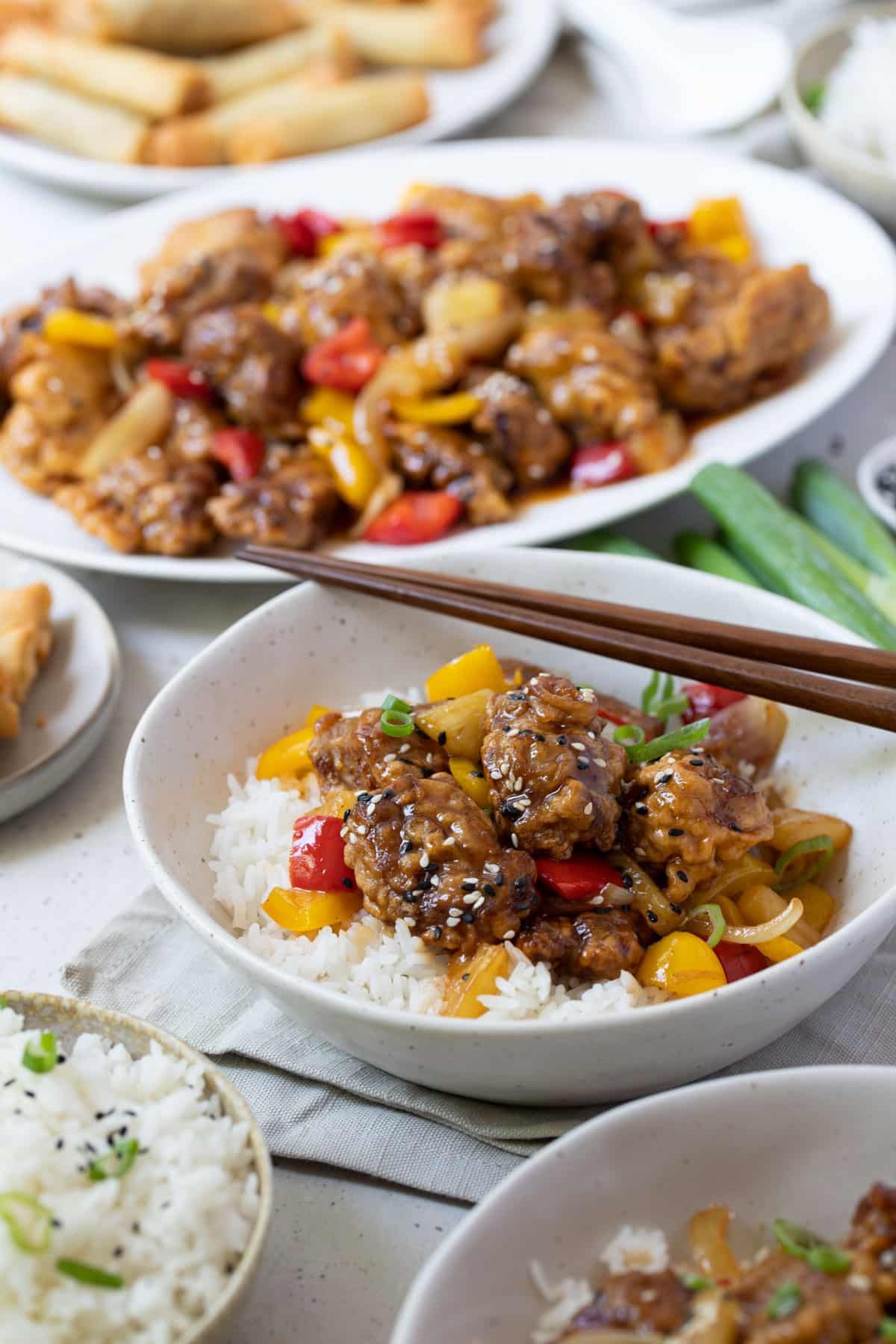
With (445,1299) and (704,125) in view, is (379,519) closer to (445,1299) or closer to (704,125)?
(445,1299)

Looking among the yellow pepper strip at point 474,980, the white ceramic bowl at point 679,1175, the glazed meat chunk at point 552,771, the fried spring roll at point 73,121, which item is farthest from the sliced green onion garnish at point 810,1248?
the fried spring roll at point 73,121

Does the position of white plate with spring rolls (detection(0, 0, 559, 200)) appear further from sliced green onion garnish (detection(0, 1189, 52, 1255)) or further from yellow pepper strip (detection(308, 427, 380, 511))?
sliced green onion garnish (detection(0, 1189, 52, 1255))

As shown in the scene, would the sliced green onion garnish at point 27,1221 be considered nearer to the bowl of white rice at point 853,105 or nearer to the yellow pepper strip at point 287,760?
the yellow pepper strip at point 287,760

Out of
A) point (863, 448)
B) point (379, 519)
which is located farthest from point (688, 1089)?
point (863, 448)

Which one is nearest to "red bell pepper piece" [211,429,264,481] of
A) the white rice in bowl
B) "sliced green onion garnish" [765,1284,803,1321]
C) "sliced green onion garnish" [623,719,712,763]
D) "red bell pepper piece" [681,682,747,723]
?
the white rice in bowl

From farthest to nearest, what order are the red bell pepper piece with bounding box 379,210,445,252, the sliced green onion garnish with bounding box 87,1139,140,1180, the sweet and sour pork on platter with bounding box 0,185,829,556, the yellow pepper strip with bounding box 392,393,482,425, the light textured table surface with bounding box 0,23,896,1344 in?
the red bell pepper piece with bounding box 379,210,445,252, the yellow pepper strip with bounding box 392,393,482,425, the sweet and sour pork on platter with bounding box 0,185,829,556, the light textured table surface with bounding box 0,23,896,1344, the sliced green onion garnish with bounding box 87,1139,140,1180
